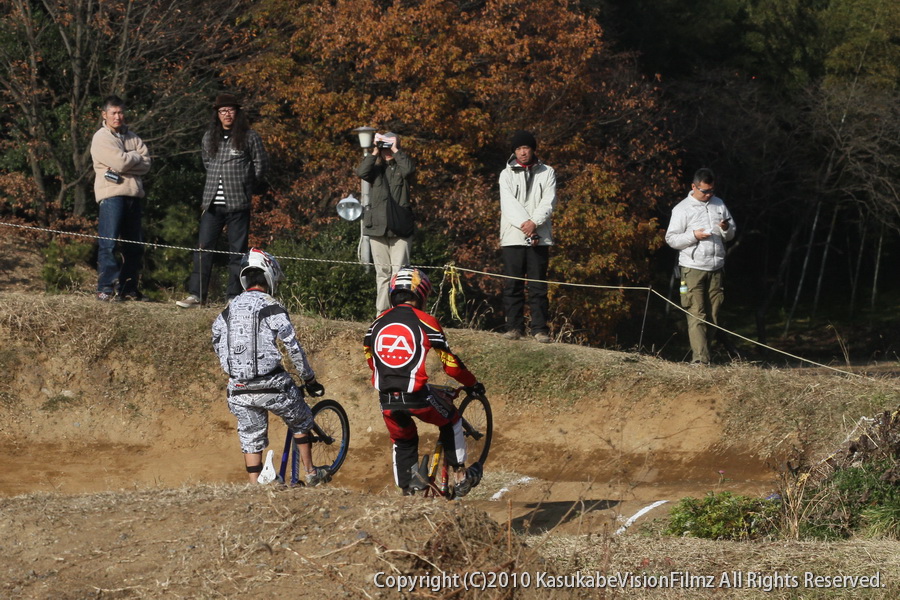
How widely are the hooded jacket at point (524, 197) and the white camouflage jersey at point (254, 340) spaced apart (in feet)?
14.8

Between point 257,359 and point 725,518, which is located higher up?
point 257,359

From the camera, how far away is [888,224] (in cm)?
3034

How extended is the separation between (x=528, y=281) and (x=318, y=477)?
4.45 m

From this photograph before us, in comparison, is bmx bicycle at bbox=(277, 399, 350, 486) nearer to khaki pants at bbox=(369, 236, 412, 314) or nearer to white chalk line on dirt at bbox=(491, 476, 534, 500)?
white chalk line on dirt at bbox=(491, 476, 534, 500)

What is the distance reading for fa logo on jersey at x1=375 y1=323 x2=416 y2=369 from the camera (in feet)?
26.3

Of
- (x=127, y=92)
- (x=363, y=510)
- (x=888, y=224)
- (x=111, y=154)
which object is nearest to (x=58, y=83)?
(x=127, y=92)

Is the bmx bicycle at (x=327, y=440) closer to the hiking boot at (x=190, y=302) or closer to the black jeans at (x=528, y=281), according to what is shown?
the black jeans at (x=528, y=281)

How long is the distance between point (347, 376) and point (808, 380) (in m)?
4.92

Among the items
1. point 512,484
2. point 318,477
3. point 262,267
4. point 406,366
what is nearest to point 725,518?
point 406,366

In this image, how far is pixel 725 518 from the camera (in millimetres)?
8023

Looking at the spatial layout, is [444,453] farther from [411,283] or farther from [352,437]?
→ [352,437]

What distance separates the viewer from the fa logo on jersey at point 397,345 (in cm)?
803

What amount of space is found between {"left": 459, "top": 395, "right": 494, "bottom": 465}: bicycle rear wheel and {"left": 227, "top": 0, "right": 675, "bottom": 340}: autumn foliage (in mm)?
7658

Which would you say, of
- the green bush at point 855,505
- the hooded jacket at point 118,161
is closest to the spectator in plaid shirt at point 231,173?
the hooded jacket at point 118,161
